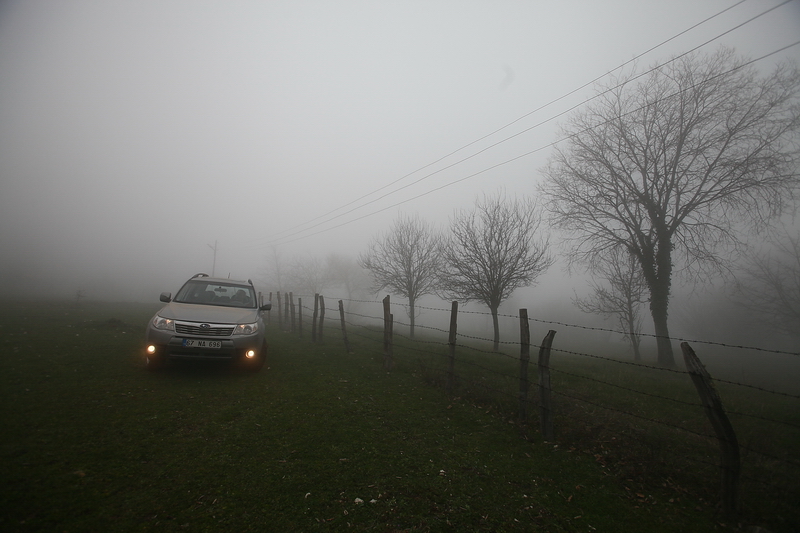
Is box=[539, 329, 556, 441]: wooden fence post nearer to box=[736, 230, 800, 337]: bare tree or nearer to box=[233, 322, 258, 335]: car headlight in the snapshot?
box=[233, 322, 258, 335]: car headlight

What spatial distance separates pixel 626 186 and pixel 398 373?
47.4 ft

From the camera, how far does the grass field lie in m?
2.88

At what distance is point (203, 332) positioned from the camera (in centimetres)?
628

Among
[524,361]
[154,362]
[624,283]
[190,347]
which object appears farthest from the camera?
[624,283]

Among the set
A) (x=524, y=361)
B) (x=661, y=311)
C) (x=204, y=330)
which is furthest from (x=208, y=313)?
(x=661, y=311)

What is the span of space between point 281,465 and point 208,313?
422 cm

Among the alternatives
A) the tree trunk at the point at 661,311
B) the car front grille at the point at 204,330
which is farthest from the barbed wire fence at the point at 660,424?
the tree trunk at the point at 661,311

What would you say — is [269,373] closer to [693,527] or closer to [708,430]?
[693,527]

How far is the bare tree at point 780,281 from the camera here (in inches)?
631

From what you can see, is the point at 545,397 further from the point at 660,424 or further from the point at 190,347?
the point at 190,347

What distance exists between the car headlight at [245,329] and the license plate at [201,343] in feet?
1.21

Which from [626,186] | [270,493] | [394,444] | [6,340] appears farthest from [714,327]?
[6,340]

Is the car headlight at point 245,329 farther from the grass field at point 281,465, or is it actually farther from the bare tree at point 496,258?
the bare tree at point 496,258

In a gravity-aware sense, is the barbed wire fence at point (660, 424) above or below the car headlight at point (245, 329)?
below
